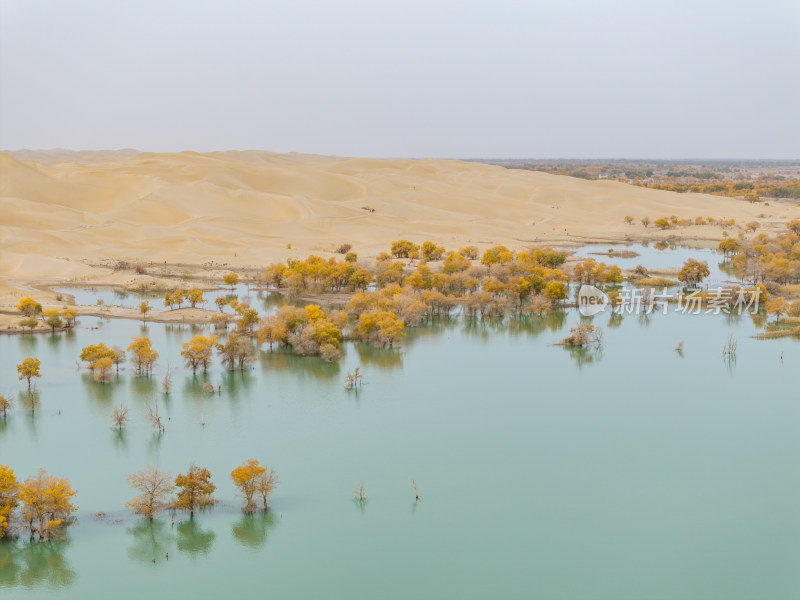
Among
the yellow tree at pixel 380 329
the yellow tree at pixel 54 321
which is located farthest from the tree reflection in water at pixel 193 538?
the yellow tree at pixel 54 321

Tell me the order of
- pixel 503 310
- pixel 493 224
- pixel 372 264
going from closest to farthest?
1. pixel 503 310
2. pixel 372 264
3. pixel 493 224

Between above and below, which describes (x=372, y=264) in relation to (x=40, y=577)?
above

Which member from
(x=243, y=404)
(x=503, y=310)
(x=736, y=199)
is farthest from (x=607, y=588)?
(x=736, y=199)

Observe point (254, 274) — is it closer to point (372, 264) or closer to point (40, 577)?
point (372, 264)

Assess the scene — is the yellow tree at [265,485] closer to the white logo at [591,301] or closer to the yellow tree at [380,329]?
the yellow tree at [380,329]

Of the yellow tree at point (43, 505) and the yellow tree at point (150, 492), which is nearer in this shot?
the yellow tree at point (43, 505)

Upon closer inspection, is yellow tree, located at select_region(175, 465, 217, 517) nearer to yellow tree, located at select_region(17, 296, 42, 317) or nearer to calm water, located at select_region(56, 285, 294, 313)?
yellow tree, located at select_region(17, 296, 42, 317)

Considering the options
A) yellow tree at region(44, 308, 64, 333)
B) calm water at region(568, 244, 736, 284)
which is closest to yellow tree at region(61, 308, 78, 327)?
yellow tree at region(44, 308, 64, 333)
